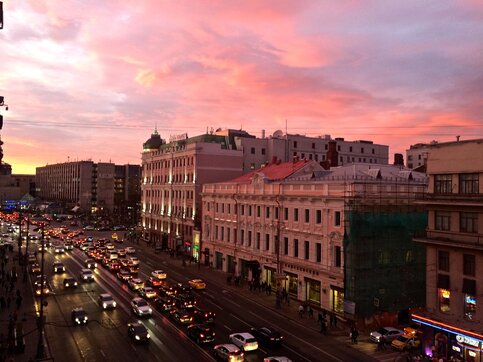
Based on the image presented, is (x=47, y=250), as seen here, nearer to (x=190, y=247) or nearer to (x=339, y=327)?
(x=190, y=247)

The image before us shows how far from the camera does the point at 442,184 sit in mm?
35469

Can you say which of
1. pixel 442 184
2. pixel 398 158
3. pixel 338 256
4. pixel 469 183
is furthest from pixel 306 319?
pixel 398 158

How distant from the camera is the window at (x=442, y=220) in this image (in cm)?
3466

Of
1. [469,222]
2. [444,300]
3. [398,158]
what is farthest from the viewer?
[398,158]

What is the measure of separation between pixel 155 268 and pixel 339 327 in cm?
3823

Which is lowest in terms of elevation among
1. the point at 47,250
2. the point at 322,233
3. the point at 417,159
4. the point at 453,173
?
the point at 47,250

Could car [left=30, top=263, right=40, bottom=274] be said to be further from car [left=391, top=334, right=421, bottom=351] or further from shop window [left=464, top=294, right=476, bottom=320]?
shop window [left=464, top=294, right=476, bottom=320]

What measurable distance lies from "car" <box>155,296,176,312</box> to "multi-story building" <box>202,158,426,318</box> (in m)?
12.5

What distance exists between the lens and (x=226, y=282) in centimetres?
6059

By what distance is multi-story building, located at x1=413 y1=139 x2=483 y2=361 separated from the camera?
3172cm

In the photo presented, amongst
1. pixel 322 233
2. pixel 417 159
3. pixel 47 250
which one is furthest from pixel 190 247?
pixel 417 159

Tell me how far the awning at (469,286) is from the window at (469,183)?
6.64 m

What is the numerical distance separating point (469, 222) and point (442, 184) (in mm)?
3920

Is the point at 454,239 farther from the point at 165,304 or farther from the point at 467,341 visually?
the point at 165,304
